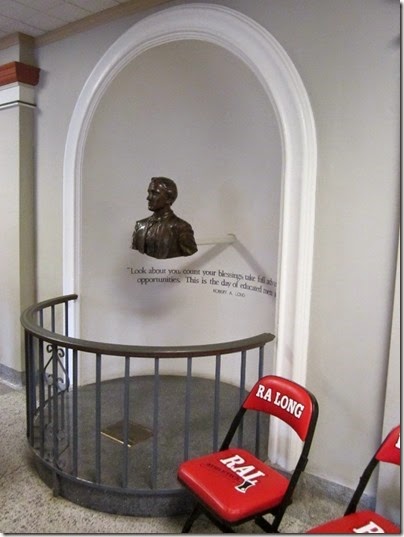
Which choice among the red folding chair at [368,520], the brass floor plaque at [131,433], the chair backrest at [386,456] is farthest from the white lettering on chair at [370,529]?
the brass floor plaque at [131,433]

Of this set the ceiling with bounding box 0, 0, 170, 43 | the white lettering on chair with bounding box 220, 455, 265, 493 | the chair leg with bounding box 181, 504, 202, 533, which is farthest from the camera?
the ceiling with bounding box 0, 0, 170, 43

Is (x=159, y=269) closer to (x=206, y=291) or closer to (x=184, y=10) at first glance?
(x=206, y=291)

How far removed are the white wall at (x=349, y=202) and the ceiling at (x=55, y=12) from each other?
86 centimetres

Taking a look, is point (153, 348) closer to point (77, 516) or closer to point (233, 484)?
point (233, 484)

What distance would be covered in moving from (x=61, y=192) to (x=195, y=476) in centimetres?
230

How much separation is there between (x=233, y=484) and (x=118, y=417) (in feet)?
4.32

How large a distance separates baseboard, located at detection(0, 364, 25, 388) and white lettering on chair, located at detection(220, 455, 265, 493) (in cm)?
237

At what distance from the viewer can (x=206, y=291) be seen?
11.0ft

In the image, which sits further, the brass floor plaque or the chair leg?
the brass floor plaque

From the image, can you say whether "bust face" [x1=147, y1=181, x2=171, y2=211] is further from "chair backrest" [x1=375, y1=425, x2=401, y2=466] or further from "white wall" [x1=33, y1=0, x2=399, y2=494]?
"chair backrest" [x1=375, y1=425, x2=401, y2=466]

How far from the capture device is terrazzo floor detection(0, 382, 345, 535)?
2.06 m

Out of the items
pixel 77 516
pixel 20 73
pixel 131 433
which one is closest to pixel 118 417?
pixel 131 433

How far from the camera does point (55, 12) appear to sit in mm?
2955

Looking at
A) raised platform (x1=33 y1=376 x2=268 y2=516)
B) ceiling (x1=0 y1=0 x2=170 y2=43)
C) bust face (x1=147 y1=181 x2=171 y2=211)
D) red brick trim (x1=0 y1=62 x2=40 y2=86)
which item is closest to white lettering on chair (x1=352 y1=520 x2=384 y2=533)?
raised platform (x1=33 y1=376 x2=268 y2=516)
